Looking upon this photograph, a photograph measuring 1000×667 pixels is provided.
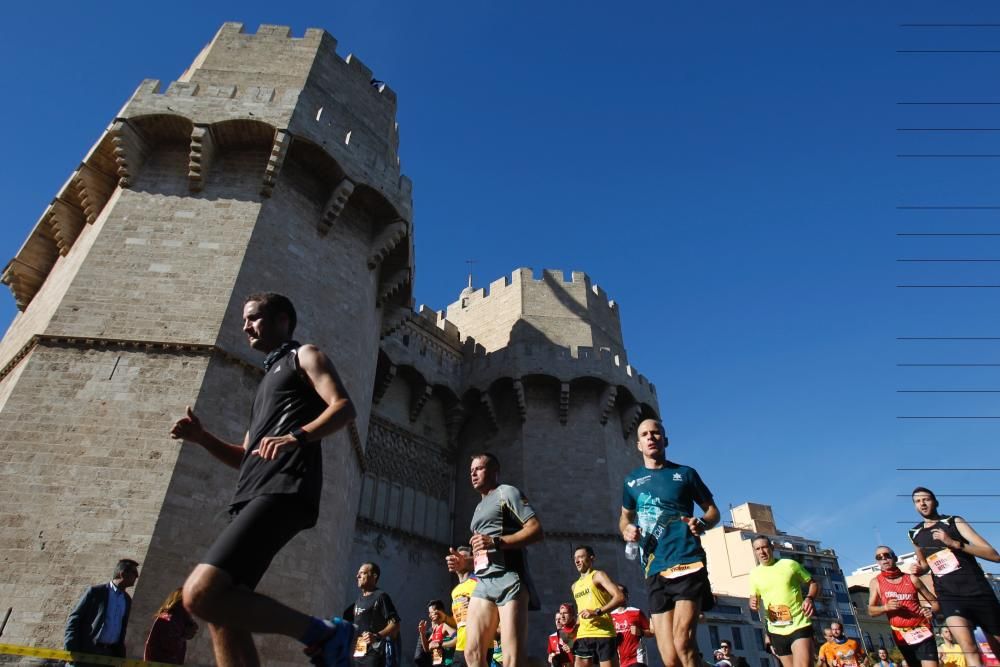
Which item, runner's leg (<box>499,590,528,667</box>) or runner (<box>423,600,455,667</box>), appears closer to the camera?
runner's leg (<box>499,590,528,667</box>)

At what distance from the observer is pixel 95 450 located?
9.13m

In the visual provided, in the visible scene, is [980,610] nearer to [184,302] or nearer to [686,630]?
[686,630]

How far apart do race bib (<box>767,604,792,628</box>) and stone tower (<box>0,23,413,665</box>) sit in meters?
7.22

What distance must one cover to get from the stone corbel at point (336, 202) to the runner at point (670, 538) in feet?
33.4

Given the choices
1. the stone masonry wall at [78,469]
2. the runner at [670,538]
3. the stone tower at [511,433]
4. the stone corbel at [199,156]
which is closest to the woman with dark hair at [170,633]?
the stone masonry wall at [78,469]

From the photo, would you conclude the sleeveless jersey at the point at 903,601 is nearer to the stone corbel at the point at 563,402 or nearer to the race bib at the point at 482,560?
the race bib at the point at 482,560

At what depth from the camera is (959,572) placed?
18.7 ft

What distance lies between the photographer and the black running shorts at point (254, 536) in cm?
257

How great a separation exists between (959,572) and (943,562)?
0.47 ft

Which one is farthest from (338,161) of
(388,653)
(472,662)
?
(472,662)

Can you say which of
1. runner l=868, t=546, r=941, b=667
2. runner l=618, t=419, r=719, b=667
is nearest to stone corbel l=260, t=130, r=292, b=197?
runner l=618, t=419, r=719, b=667

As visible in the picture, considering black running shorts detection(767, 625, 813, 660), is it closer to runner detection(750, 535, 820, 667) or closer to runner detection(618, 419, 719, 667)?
runner detection(750, 535, 820, 667)

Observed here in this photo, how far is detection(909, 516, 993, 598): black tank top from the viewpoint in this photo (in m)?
5.63

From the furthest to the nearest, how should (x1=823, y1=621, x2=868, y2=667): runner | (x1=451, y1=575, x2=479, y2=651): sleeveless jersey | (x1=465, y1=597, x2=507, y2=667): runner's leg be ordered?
(x1=823, y1=621, x2=868, y2=667): runner → (x1=451, y1=575, x2=479, y2=651): sleeveless jersey → (x1=465, y1=597, x2=507, y2=667): runner's leg
